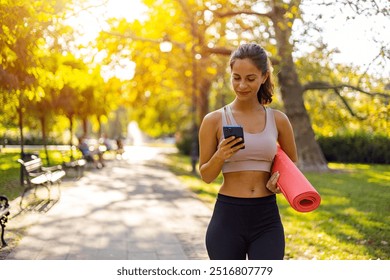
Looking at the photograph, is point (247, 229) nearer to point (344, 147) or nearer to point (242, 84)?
point (242, 84)

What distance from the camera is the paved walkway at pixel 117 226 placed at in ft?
22.4

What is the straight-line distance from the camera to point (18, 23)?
6.71m

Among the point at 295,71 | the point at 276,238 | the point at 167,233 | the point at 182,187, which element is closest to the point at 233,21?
the point at 295,71

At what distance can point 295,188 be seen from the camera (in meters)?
3.00

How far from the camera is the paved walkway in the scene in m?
6.84

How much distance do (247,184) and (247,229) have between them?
0.24m

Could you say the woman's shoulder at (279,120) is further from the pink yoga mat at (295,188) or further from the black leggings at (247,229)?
the black leggings at (247,229)

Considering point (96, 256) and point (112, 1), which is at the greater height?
point (112, 1)

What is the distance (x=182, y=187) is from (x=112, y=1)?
25.3ft

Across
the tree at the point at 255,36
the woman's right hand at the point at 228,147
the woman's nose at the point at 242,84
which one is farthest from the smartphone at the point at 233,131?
the tree at the point at 255,36

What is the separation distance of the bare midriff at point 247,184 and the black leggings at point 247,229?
3 centimetres

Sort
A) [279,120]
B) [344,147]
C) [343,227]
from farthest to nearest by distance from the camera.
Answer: [344,147]
[343,227]
[279,120]

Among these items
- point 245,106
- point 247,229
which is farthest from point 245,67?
point 247,229

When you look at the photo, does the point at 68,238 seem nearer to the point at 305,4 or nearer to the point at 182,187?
the point at 305,4
